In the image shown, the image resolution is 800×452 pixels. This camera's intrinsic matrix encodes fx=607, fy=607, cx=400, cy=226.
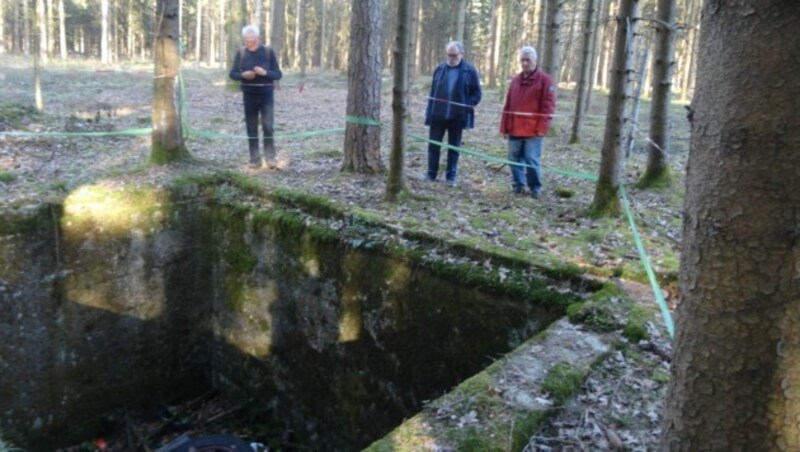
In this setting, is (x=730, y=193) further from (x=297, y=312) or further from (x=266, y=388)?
(x=266, y=388)

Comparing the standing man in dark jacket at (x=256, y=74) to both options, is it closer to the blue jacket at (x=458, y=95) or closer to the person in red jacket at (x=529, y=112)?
the blue jacket at (x=458, y=95)

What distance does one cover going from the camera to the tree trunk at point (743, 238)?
166 cm

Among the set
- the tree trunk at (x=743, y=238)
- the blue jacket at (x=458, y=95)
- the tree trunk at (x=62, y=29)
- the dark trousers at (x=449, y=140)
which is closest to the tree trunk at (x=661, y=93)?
the blue jacket at (x=458, y=95)

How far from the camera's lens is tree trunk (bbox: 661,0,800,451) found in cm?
166

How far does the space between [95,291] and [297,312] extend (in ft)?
8.04

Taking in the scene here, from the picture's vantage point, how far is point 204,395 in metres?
8.41

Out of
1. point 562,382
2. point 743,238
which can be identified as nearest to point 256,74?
point 562,382

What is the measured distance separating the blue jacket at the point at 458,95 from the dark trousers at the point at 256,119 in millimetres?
2354

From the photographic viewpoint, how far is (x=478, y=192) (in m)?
8.28

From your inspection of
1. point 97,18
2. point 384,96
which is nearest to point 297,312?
point 384,96

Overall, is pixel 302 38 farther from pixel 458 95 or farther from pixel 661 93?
pixel 661 93

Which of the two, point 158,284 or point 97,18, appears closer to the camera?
point 158,284

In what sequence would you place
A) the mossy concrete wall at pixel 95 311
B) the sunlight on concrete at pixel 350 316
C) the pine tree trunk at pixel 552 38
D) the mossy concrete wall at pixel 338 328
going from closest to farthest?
the mossy concrete wall at pixel 338 328 → the sunlight on concrete at pixel 350 316 → the mossy concrete wall at pixel 95 311 → the pine tree trunk at pixel 552 38

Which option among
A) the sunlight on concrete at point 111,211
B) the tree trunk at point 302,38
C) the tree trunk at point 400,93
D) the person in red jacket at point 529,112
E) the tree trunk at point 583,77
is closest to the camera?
the tree trunk at point 400,93
